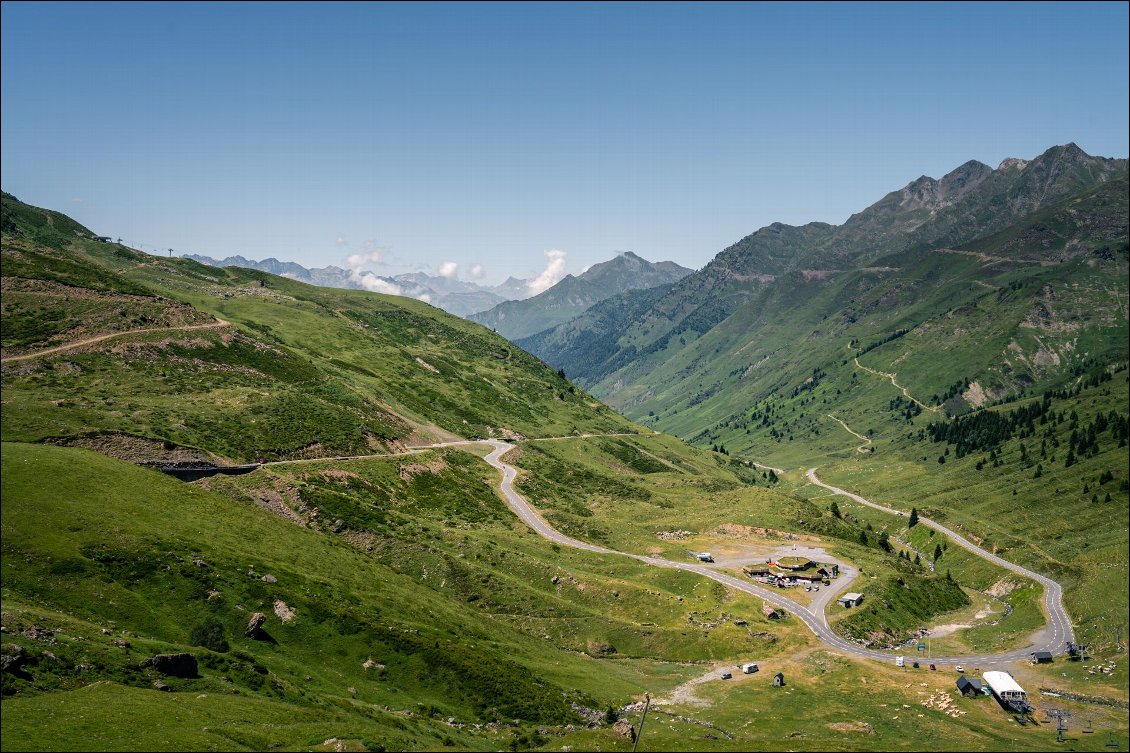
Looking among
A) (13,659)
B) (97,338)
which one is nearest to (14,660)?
(13,659)

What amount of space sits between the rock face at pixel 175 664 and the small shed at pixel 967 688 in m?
101

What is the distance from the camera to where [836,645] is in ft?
390

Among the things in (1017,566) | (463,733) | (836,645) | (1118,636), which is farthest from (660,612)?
(1017,566)

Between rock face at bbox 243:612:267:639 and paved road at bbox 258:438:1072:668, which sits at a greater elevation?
rock face at bbox 243:612:267:639

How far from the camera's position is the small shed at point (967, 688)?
101312 mm

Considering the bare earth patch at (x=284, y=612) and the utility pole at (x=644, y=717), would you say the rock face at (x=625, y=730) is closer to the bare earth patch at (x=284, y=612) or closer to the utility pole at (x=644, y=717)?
the utility pole at (x=644, y=717)

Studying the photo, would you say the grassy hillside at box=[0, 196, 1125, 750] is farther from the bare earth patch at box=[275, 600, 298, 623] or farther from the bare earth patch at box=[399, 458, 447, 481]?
the bare earth patch at box=[399, 458, 447, 481]

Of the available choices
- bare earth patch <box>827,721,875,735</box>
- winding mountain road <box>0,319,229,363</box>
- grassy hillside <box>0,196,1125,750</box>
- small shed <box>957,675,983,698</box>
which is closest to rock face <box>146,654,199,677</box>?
grassy hillside <box>0,196,1125,750</box>

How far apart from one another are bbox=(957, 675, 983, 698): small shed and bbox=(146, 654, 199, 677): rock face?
101 m

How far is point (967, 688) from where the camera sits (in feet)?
333

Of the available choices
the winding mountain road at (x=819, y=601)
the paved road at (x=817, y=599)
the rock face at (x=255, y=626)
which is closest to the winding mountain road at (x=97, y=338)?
the paved road at (x=817, y=599)

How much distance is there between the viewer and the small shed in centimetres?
10131

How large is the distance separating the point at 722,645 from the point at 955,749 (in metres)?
40.6

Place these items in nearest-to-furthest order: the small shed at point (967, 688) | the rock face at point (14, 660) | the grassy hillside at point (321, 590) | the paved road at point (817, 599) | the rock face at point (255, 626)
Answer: the rock face at point (14, 660) < the grassy hillside at point (321, 590) < the rock face at point (255, 626) < the small shed at point (967, 688) < the paved road at point (817, 599)
